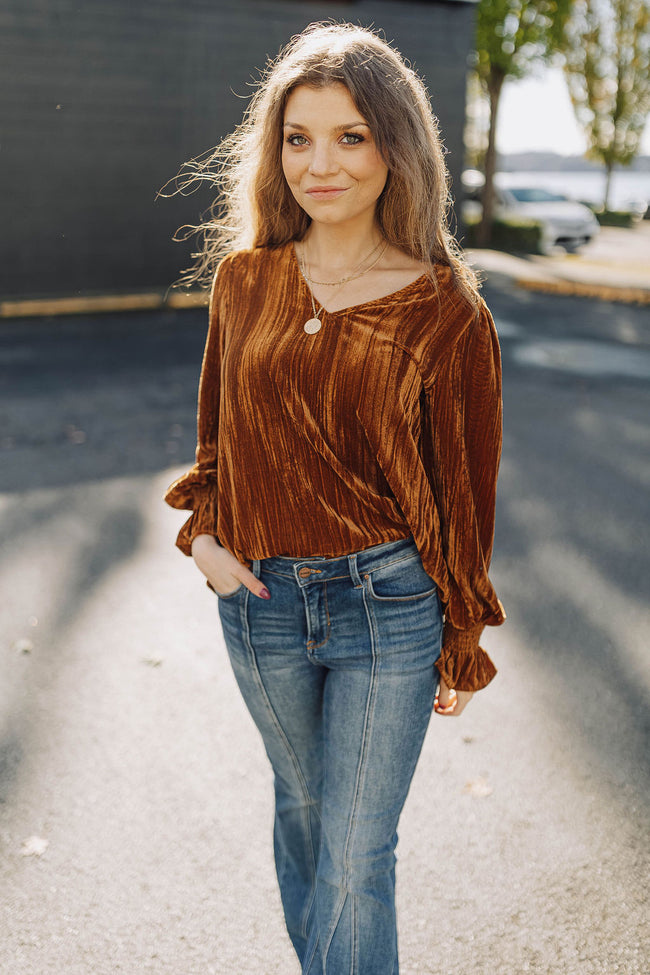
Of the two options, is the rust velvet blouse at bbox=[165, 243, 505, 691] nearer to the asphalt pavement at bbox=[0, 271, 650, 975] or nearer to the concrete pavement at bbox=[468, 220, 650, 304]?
the asphalt pavement at bbox=[0, 271, 650, 975]

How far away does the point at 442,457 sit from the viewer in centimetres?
168

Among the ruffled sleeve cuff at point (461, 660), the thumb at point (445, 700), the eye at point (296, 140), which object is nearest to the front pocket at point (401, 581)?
the ruffled sleeve cuff at point (461, 660)

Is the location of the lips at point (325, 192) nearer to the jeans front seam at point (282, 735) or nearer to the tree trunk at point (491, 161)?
the jeans front seam at point (282, 735)

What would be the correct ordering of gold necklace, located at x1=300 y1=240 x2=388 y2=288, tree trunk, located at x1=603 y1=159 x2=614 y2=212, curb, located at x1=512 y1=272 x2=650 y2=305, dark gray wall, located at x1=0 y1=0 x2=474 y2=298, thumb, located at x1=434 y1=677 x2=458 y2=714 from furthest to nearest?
1. tree trunk, located at x1=603 y1=159 x2=614 y2=212
2. curb, located at x1=512 y1=272 x2=650 y2=305
3. dark gray wall, located at x1=0 y1=0 x2=474 y2=298
4. thumb, located at x1=434 y1=677 x2=458 y2=714
5. gold necklace, located at x1=300 y1=240 x2=388 y2=288

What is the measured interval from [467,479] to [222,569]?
540 mm

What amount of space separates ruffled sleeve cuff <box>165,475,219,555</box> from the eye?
75cm

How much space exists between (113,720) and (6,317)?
991 centimetres

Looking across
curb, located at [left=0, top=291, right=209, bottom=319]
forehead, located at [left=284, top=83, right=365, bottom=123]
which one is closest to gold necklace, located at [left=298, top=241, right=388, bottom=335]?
forehead, located at [left=284, top=83, right=365, bottom=123]

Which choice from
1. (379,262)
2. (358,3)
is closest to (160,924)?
(379,262)

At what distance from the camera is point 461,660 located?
179 cm

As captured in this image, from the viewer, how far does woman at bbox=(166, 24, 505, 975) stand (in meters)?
1.63

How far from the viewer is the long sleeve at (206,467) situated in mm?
1926

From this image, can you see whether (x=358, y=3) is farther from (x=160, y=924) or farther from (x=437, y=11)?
(x=160, y=924)

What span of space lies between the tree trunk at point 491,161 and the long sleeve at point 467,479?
67.8 feet
